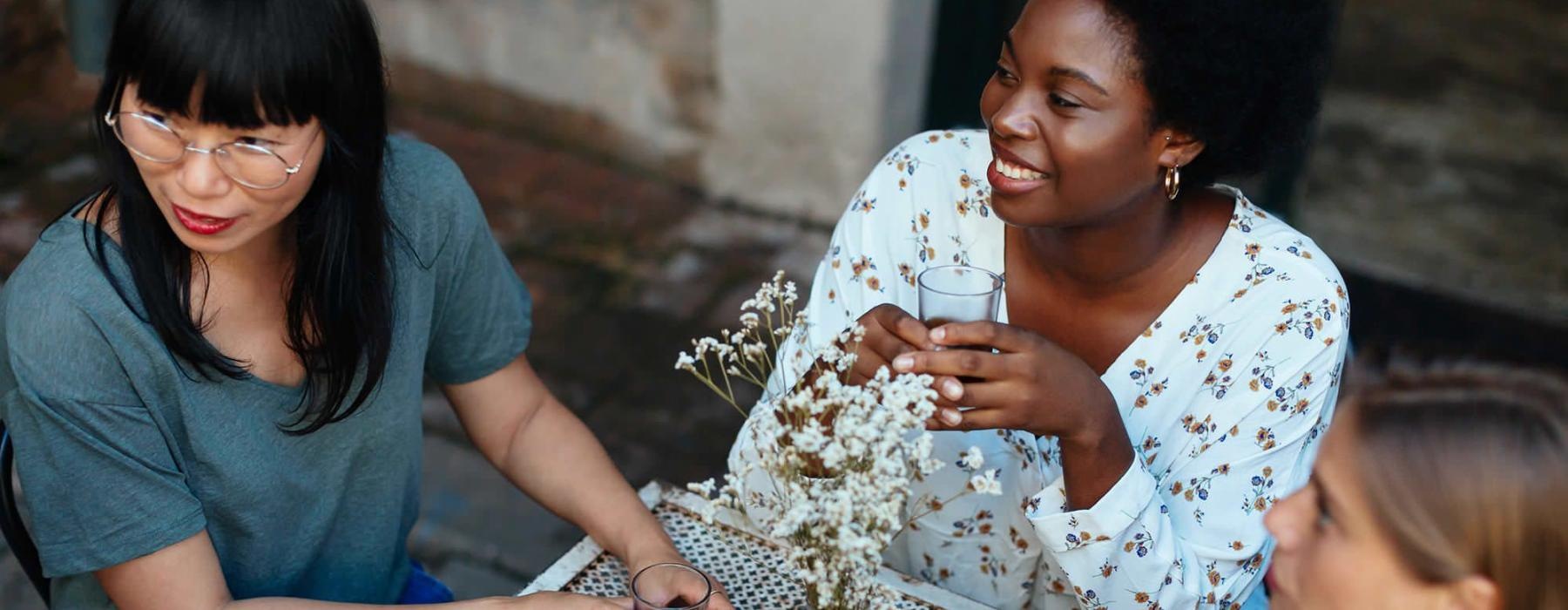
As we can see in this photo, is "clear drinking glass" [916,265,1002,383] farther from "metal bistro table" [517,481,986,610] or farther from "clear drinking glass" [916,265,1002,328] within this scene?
"metal bistro table" [517,481,986,610]

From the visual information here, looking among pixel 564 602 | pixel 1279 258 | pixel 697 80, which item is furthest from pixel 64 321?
pixel 697 80

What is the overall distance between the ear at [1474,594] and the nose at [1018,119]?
85cm

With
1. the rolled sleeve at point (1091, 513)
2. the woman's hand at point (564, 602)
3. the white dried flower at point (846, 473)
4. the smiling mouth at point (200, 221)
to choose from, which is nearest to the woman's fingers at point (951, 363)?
the white dried flower at point (846, 473)

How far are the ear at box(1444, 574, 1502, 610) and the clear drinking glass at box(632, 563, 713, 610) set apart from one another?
784mm

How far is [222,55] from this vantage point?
157cm

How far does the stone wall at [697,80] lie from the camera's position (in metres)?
4.73

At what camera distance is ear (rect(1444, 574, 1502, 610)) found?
1.26 meters

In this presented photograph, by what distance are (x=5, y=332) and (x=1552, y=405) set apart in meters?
1.67

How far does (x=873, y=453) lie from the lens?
138 cm

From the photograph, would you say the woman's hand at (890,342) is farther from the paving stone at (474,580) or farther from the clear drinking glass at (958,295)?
the paving stone at (474,580)

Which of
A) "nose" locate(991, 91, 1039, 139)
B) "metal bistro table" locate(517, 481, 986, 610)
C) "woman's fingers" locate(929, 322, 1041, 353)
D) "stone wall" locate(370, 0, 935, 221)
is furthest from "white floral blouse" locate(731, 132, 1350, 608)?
"stone wall" locate(370, 0, 935, 221)

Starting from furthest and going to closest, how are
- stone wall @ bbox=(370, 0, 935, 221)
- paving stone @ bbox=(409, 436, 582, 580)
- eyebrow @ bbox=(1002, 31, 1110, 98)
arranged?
1. stone wall @ bbox=(370, 0, 935, 221)
2. paving stone @ bbox=(409, 436, 582, 580)
3. eyebrow @ bbox=(1002, 31, 1110, 98)

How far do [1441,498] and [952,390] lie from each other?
0.54 metres

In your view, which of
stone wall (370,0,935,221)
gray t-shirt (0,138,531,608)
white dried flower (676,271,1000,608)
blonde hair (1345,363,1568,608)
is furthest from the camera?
stone wall (370,0,935,221)
